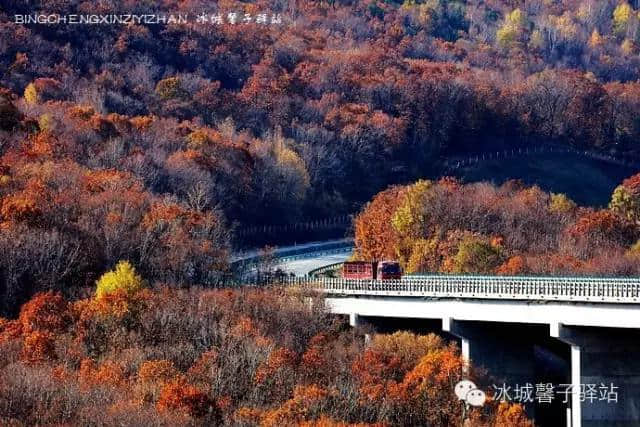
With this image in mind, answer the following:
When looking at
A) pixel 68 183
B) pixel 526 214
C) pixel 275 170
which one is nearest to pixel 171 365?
pixel 68 183

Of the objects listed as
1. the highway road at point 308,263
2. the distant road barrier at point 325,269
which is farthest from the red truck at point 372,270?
the highway road at point 308,263

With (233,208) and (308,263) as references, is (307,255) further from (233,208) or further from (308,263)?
(233,208)

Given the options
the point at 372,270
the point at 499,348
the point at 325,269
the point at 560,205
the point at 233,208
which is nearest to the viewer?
the point at 499,348

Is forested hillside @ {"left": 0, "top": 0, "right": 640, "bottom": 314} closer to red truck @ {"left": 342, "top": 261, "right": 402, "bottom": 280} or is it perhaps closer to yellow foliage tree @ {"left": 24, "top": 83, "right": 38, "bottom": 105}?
yellow foliage tree @ {"left": 24, "top": 83, "right": 38, "bottom": 105}

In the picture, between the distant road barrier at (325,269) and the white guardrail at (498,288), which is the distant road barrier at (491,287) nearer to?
the white guardrail at (498,288)

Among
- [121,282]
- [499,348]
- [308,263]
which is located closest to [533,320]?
[499,348]
